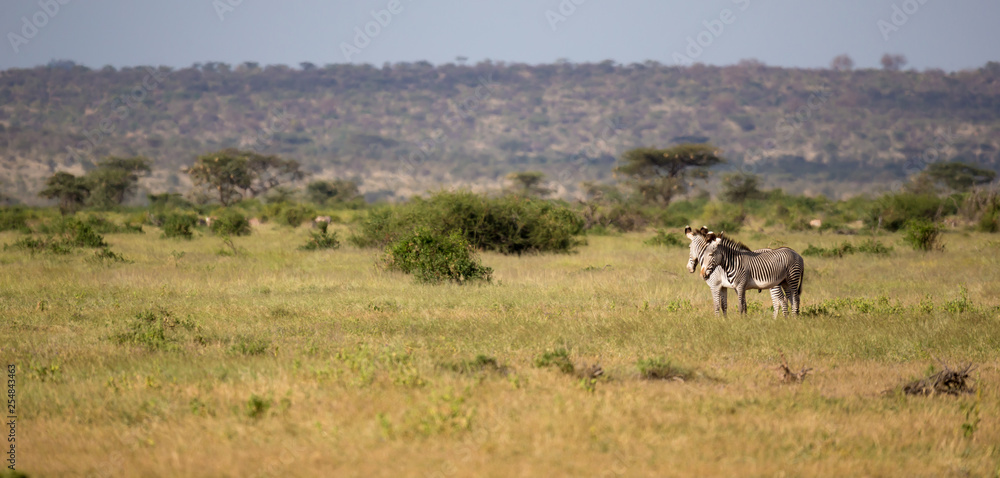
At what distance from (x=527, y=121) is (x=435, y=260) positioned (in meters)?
167

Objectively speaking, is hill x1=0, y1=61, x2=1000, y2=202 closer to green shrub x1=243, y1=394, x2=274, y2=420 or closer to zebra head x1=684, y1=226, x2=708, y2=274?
zebra head x1=684, y1=226, x2=708, y2=274

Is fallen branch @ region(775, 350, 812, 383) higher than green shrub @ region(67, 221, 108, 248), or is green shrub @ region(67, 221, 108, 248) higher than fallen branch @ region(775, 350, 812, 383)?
fallen branch @ region(775, 350, 812, 383)

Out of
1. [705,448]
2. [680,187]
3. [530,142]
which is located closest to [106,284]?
[705,448]

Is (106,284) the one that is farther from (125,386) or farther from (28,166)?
(28,166)

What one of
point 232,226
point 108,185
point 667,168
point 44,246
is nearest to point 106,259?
point 44,246

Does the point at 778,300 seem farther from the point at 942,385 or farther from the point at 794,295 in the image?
the point at 942,385

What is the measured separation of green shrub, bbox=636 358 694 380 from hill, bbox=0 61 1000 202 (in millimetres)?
115201

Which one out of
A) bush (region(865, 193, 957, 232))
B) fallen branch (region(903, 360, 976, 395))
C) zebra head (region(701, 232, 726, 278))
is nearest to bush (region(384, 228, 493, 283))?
zebra head (region(701, 232, 726, 278))

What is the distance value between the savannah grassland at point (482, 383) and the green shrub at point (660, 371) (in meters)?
0.13

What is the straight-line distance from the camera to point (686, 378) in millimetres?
6754

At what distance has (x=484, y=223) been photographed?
21031 millimetres

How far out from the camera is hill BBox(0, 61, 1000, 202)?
137750 mm

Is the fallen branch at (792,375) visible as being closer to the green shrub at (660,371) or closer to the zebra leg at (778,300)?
the green shrub at (660,371)

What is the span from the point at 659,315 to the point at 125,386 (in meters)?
6.26
